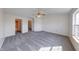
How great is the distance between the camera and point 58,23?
18.1 feet

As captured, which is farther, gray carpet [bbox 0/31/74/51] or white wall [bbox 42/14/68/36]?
white wall [bbox 42/14/68/36]

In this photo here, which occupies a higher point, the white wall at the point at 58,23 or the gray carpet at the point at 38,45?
the white wall at the point at 58,23

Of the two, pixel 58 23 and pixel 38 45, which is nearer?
pixel 38 45

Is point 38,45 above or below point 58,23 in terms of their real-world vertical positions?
below

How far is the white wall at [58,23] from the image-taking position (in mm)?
5289

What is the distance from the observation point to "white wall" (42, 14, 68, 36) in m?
5.29

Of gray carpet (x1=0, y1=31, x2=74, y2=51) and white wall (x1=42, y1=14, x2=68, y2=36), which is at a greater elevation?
white wall (x1=42, y1=14, x2=68, y2=36)

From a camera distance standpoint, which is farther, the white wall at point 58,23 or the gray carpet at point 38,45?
the white wall at point 58,23
